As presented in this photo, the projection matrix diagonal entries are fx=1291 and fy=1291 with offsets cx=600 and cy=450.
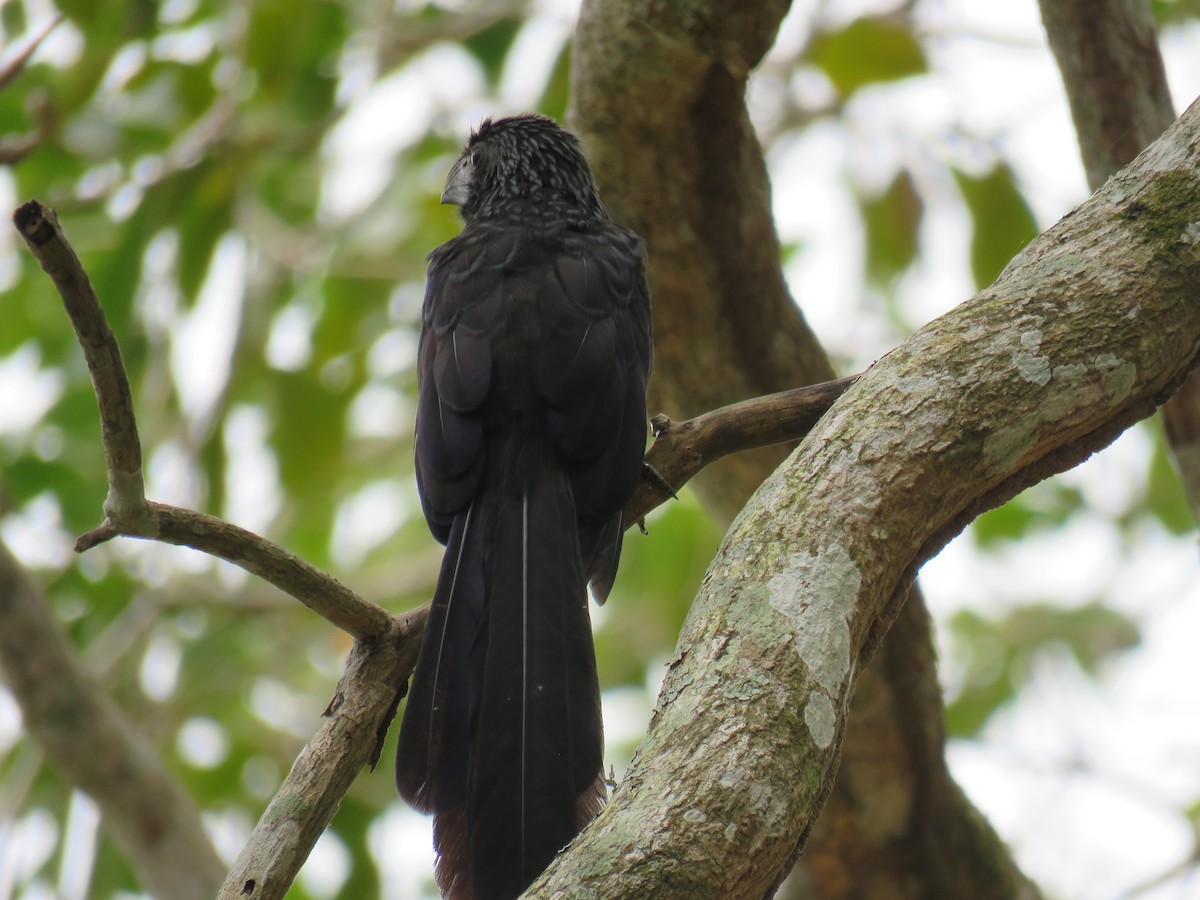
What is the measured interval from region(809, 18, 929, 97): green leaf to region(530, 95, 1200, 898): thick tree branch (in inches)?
86.6

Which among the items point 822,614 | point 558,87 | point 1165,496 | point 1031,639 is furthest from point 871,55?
point 1031,639

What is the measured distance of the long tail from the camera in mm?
2264

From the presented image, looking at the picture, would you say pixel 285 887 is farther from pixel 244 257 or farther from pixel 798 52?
pixel 798 52

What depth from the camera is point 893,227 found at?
505 cm

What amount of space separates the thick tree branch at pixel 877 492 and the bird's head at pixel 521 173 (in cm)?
183

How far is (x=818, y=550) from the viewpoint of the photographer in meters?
2.05

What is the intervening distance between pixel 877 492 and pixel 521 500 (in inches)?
40.2

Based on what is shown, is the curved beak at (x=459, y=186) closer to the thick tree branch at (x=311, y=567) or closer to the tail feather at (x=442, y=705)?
the thick tree branch at (x=311, y=567)

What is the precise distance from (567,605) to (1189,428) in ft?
6.53

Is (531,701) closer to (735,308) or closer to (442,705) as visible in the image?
(442,705)

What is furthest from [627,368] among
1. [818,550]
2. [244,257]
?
[244,257]

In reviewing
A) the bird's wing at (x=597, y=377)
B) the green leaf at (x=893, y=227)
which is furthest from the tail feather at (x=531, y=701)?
the green leaf at (x=893, y=227)

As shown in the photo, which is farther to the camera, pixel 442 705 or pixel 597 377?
pixel 597 377

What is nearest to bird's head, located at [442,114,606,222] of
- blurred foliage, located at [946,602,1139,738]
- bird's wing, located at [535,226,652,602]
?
bird's wing, located at [535,226,652,602]
